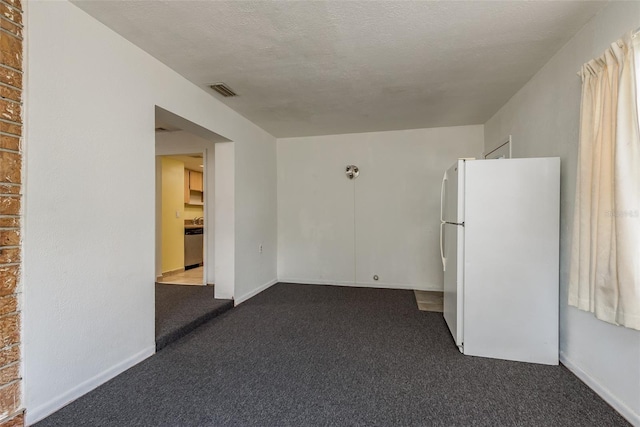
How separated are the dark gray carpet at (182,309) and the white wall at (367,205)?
1.48 meters

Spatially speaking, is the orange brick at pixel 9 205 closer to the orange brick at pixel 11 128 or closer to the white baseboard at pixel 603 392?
the orange brick at pixel 11 128

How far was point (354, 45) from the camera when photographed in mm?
2232

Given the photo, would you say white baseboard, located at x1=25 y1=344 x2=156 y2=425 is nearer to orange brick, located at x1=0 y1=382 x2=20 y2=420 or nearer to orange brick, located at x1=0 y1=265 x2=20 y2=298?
orange brick, located at x1=0 y1=382 x2=20 y2=420

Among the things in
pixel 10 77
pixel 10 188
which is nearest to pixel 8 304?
pixel 10 188

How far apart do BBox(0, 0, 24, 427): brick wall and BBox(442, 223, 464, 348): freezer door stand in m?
2.87

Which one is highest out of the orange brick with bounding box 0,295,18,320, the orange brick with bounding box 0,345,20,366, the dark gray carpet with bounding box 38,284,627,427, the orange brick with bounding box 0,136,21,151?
the orange brick with bounding box 0,136,21,151

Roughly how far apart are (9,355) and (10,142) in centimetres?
108

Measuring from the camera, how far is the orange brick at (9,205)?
59.0 inches

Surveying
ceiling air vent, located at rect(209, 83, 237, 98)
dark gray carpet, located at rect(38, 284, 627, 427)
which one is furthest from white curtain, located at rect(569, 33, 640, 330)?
ceiling air vent, located at rect(209, 83, 237, 98)

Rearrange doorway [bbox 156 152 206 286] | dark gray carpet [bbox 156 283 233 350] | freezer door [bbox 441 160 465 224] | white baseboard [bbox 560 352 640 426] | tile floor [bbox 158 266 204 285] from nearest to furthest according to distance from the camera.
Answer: white baseboard [bbox 560 352 640 426], freezer door [bbox 441 160 465 224], dark gray carpet [bbox 156 283 233 350], tile floor [bbox 158 266 204 285], doorway [bbox 156 152 206 286]

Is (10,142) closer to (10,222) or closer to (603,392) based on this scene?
(10,222)

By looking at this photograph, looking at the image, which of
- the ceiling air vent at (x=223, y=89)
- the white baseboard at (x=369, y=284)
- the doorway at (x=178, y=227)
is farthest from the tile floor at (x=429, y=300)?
the ceiling air vent at (x=223, y=89)

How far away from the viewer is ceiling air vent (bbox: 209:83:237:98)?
9.55 ft

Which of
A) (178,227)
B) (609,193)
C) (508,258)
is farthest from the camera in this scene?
(178,227)
